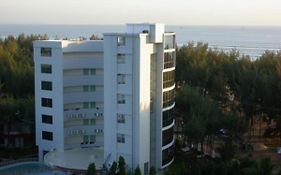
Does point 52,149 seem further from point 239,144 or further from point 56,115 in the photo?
point 239,144

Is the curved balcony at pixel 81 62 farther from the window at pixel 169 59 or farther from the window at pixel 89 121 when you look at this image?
the window at pixel 169 59

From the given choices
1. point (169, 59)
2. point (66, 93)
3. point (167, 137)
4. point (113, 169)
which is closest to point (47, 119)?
point (66, 93)

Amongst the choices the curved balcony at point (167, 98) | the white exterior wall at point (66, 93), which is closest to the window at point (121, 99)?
the curved balcony at point (167, 98)

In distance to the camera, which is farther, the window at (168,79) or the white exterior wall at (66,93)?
the white exterior wall at (66,93)

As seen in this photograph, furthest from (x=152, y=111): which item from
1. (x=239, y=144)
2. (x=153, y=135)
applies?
(x=239, y=144)

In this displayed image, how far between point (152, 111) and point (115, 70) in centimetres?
317

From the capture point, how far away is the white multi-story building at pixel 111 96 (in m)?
26.1

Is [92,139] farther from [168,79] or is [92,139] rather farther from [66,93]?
[168,79]

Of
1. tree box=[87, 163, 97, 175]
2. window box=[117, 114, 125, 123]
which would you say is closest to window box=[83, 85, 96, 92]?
window box=[117, 114, 125, 123]

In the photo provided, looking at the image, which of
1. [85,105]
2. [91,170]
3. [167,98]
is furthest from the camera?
[85,105]

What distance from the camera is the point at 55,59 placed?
100.0 ft

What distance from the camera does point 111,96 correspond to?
26625 millimetres

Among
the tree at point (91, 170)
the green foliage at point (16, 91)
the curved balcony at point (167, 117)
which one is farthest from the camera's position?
the green foliage at point (16, 91)

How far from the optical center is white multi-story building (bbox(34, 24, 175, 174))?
26.1 metres
